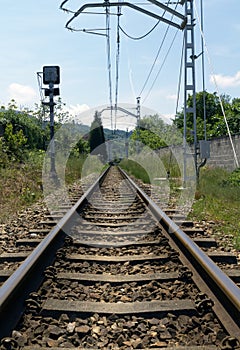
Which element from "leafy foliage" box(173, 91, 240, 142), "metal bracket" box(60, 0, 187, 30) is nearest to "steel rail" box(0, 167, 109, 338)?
"metal bracket" box(60, 0, 187, 30)

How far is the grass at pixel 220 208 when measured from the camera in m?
5.76

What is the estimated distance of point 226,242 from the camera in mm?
4996

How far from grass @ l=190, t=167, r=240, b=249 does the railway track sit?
3.59ft

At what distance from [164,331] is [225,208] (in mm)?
5308

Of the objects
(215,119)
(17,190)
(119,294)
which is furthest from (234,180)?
(215,119)

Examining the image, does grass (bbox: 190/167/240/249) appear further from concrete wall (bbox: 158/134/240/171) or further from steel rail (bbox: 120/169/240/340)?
concrete wall (bbox: 158/134/240/171)

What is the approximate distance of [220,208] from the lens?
7562mm

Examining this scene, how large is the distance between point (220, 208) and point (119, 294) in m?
4.72

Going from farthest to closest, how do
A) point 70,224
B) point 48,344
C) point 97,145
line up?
point 97,145
point 70,224
point 48,344

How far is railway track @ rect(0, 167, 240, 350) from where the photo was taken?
2459mm

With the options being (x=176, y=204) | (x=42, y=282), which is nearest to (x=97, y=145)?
(x=176, y=204)

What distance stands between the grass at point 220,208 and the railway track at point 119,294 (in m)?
1.10

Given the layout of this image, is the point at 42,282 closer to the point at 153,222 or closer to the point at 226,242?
the point at 226,242

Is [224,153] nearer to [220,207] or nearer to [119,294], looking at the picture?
[220,207]
